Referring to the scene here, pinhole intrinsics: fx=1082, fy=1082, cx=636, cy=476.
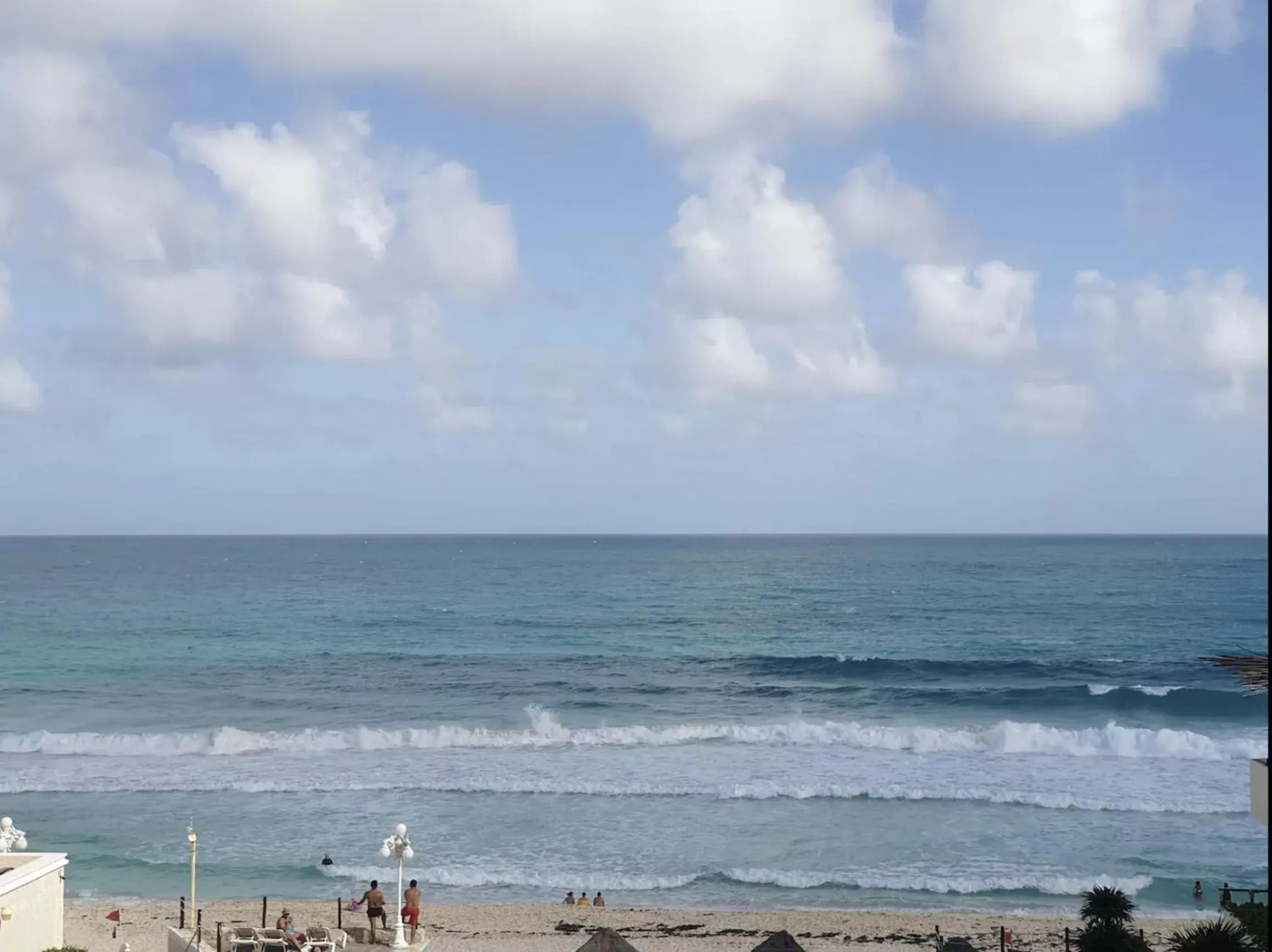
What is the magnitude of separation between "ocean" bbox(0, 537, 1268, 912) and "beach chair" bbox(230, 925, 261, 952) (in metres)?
5.35

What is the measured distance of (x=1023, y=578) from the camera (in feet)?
305

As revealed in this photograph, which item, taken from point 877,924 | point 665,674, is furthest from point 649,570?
point 877,924

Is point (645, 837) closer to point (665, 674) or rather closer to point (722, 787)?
point (722, 787)

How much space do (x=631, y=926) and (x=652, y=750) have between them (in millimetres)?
13076

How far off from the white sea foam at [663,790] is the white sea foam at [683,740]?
13.0ft

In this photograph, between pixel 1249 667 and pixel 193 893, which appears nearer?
pixel 1249 667

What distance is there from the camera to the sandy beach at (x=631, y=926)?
17719 millimetres

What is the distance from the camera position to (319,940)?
15523mm

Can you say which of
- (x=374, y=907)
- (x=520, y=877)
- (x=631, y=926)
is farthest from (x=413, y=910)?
(x=520, y=877)

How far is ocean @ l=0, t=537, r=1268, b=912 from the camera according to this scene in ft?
71.9

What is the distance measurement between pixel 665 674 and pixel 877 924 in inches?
1029

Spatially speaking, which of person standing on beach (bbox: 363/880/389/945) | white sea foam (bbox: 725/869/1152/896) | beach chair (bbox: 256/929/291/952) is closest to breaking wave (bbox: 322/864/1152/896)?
white sea foam (bbox: 725/869/1152/896)

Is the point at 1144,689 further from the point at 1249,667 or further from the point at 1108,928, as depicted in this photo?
the point at 1249,667

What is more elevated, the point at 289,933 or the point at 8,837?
the point at 8,837
